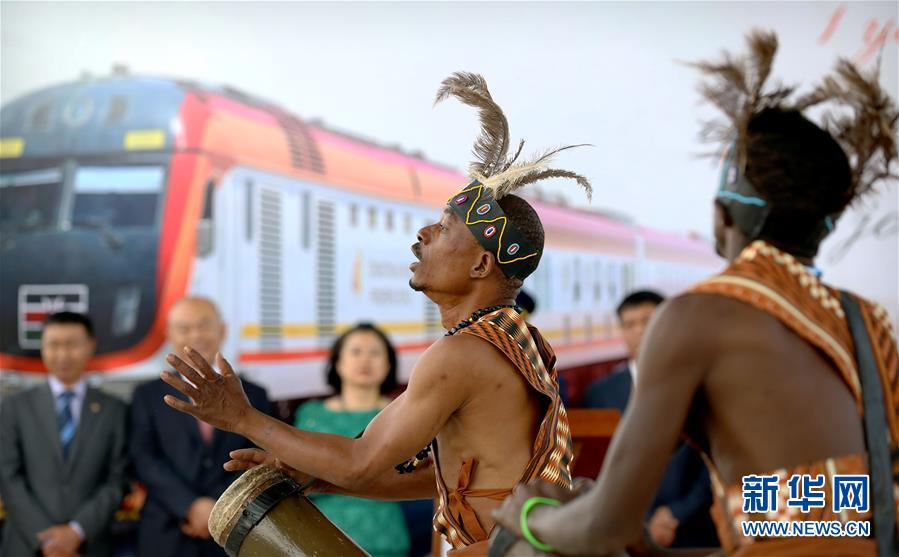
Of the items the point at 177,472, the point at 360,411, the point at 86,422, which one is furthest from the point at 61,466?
the point at 360,411

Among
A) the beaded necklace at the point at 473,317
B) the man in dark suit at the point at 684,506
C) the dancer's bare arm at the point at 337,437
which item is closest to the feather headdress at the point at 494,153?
the beaded necklace at the point at 473,317

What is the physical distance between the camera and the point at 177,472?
5074 mm

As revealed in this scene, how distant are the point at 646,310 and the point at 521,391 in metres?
3.04

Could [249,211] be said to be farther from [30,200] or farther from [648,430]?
[648,430]

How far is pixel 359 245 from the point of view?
7453 mm

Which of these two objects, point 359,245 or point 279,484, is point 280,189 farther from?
point 279,484

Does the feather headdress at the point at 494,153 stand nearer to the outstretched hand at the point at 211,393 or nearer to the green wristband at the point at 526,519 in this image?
the outstretched hand at the point at 211,393

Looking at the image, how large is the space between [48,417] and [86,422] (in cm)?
21

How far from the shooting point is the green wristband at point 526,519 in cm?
196

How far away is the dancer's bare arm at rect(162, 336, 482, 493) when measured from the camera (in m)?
2.40

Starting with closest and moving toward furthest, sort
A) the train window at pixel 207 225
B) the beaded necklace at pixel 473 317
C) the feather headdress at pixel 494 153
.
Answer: the beaded necklace at pixel 473 317
the feather headdress at pixel 494 153
the train window at pixel 207 225

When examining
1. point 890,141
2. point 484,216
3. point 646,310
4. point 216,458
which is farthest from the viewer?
point 646,310

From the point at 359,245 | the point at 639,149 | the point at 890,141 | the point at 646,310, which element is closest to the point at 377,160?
the point at 359,245

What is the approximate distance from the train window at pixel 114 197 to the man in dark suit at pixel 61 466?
4.12 feet
